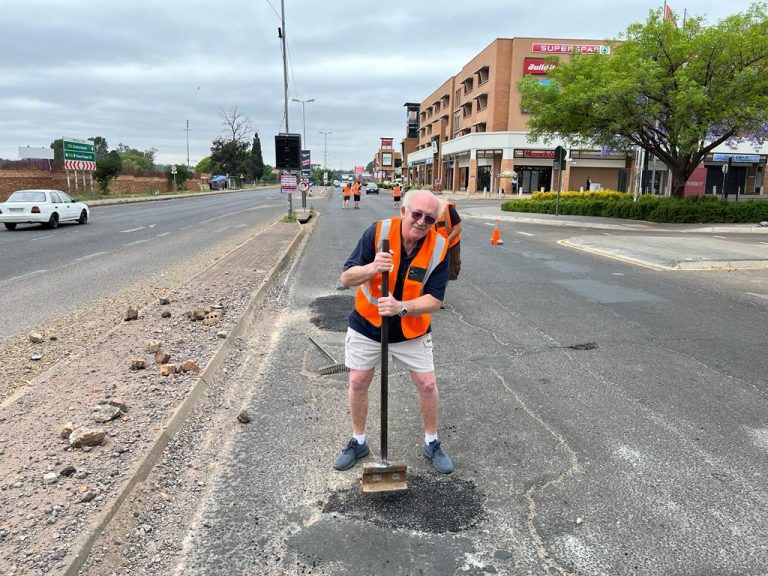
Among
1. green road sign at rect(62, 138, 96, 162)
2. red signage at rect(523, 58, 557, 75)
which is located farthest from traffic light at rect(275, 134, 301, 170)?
red signage at rect(523, 58, 557, 75)

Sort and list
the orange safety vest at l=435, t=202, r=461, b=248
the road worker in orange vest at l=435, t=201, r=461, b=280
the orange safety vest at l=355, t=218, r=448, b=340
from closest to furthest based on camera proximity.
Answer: the orange safety vest at l=355, t=218, r=448, b=340 → the orange safety vest at l=435, t=202, r=461, b=248 → the road worker in orange vest at l=435, t=201, r=461, b=280

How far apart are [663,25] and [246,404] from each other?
76.0 feet

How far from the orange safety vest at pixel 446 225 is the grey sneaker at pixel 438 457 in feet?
4.44

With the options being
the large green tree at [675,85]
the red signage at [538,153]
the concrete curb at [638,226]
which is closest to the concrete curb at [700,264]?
the concrete curb at [638,226]

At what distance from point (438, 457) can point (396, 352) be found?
71 cm

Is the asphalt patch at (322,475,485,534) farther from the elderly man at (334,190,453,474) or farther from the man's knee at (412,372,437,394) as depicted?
the man's knee at (412,372,437,394)

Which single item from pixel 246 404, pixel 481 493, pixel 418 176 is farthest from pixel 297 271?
pixel 418 176

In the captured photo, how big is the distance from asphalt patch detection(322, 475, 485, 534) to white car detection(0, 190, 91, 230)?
20.1 metres

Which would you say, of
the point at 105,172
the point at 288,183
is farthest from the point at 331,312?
the point at 105,172

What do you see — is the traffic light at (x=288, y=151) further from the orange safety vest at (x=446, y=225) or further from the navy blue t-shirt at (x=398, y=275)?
the navy blue t-shirt at (x=398, y=275)

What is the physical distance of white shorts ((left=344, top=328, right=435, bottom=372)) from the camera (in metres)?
3.46

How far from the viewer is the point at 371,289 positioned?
3330mm

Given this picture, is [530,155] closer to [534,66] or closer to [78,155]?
[534,66]

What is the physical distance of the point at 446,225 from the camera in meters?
4.89
